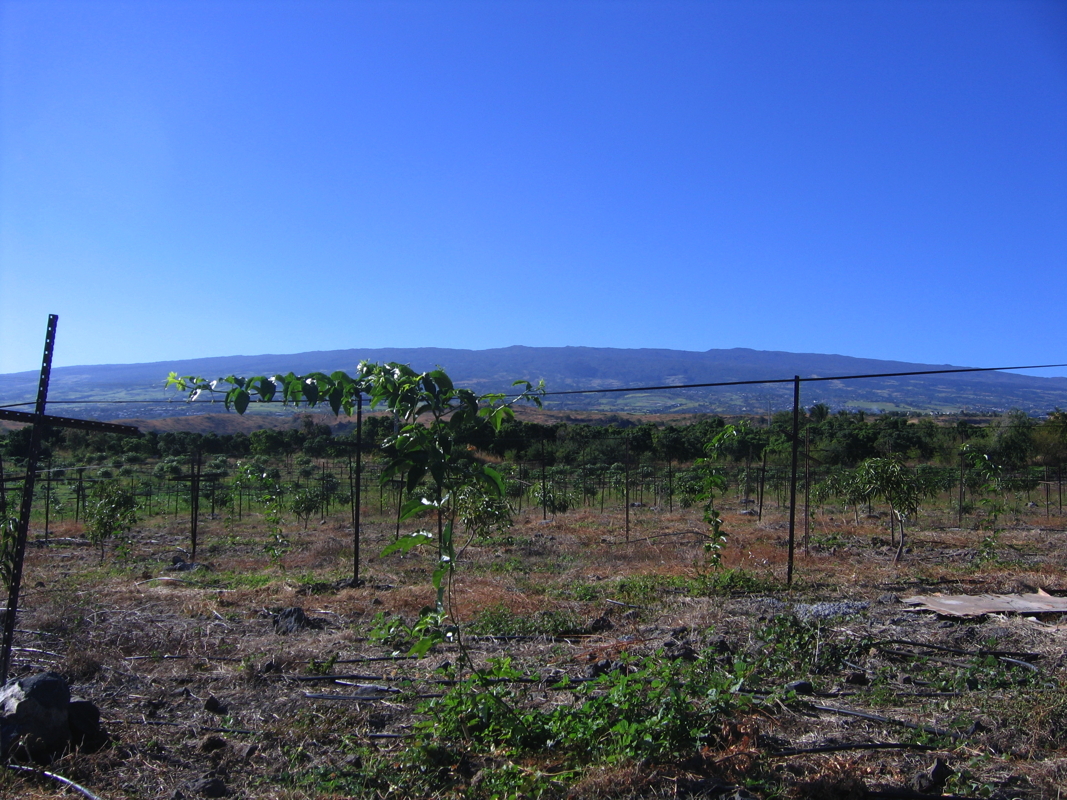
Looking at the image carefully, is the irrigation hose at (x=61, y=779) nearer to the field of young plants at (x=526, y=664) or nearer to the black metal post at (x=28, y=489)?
the field of young plants at (x=526, y=664)

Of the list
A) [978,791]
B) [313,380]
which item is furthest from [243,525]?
[978,791]

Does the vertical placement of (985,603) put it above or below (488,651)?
above

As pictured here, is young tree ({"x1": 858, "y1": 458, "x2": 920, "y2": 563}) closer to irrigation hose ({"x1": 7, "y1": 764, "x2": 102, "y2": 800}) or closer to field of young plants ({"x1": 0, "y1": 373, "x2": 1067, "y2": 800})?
field of young plants ({"x1": 0, "y1": 373, "x2": 1067, "y2": 800})

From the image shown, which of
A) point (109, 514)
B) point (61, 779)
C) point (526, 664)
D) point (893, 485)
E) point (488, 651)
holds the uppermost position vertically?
point (893, 485)

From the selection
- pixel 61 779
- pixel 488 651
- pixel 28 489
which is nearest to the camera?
pixel 61 779

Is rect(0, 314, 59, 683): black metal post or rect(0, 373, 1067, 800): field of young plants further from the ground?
rect(0, 314, 59, 683): black metal post

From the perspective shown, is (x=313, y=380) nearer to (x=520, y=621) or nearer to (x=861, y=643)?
(x=520, y=621)

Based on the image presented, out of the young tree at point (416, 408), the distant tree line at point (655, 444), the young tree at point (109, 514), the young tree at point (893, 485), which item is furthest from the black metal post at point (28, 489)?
the distant tree line at point (655, 444)

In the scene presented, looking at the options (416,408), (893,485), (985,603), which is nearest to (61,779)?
(416,408)

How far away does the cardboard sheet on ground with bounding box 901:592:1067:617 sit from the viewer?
22.9 feet

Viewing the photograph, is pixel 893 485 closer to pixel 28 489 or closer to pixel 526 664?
pixel 526 664

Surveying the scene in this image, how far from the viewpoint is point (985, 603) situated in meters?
7.45

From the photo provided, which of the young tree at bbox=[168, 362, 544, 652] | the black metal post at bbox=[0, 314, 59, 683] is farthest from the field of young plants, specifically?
the black metal post at bbox=[0, 314, 59, 683]

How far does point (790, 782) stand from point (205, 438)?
37898 millimetres
